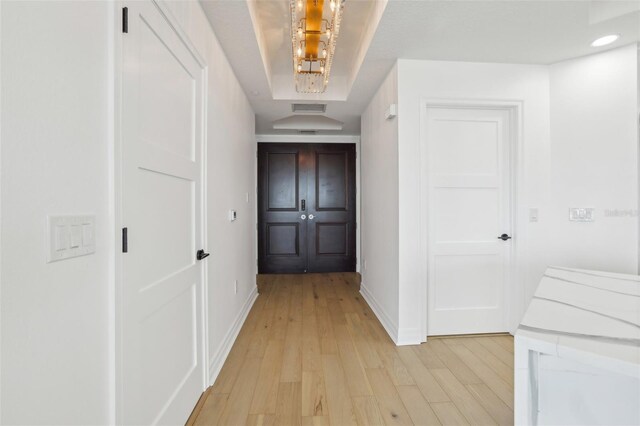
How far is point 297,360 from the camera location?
2.23 m

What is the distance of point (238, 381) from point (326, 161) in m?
3.80

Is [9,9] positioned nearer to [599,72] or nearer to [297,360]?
[297,360]

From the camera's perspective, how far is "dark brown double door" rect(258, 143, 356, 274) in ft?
16.5

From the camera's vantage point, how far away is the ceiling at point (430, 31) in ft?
6.25

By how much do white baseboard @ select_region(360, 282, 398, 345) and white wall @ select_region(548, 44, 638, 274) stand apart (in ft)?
5.19

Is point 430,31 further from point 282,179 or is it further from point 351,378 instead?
point 282,179

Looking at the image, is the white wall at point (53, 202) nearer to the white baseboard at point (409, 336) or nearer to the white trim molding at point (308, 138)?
the white baseboard at point (409, 336)

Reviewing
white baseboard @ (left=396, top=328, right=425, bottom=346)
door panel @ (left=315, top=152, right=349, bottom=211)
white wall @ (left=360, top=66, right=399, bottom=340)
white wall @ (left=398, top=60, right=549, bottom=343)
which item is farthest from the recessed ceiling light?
door panel @ (left=315, top=152, right=349, bottom=211)

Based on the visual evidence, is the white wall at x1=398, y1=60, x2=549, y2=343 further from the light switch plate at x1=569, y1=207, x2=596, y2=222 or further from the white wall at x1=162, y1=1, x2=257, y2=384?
the white wall at x1=162, y1=1, x2=257, y2=384

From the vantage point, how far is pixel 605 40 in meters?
2.29

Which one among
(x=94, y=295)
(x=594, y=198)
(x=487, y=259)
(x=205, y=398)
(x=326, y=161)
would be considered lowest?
(x=205, y=398)

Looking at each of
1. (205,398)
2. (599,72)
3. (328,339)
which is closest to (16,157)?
(205,398)

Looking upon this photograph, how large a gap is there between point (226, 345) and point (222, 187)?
1.26 metres

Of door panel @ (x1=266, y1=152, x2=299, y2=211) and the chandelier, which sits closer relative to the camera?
the chandelier
